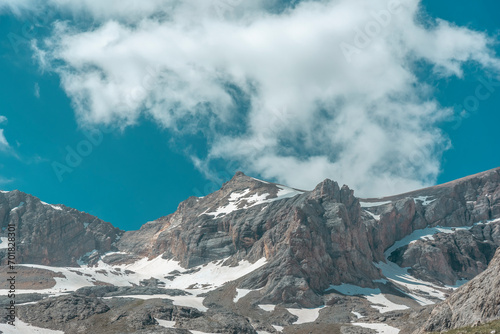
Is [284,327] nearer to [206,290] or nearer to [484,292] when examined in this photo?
[206,290]

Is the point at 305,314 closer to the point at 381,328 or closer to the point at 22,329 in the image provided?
the point at 381,328

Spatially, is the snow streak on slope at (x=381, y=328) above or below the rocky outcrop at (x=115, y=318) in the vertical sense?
below

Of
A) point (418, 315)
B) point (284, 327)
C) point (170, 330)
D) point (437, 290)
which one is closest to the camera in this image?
point (170, 330)

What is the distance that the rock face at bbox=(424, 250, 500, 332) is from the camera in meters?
51.1

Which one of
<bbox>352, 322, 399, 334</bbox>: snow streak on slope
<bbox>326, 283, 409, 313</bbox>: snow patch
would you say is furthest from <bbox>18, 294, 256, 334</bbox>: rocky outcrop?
<bbox>326, 283, 409, 313</bbox>: snow patch

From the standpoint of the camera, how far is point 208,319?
115m

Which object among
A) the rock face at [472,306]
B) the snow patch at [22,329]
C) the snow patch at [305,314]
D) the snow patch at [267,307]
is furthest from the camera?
the snow patch at [267,307]

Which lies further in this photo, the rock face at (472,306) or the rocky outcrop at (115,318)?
the rocky outcrop at (115,318)

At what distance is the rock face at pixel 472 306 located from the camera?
51062 mm

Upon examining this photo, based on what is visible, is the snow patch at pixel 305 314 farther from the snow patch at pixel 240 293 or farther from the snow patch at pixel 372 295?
the snow patch at pixel 372 295

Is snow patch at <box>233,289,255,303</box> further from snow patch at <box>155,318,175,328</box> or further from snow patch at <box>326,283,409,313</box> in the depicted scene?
snow patch at <box>155,318,175,328</box>

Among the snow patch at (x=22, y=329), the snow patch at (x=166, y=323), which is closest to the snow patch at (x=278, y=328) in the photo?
the snow patch at (x=166, y=323)

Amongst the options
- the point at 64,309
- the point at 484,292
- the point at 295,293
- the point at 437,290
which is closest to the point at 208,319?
the point at 64,309

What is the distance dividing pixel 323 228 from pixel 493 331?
502ft
